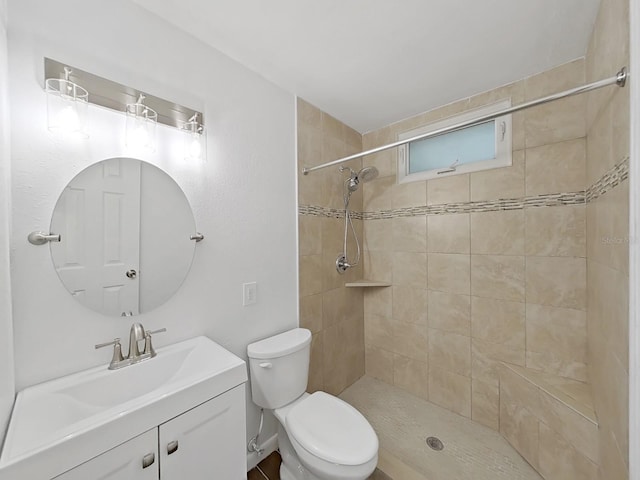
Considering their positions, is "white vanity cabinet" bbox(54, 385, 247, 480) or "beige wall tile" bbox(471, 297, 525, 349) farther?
"beige wall tile" bbox(471, 297, 525, 349)

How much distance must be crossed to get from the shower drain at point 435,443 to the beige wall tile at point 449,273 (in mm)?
987

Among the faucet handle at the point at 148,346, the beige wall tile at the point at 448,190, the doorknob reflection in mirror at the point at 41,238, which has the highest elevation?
the beige wall tile at the point at 448,190

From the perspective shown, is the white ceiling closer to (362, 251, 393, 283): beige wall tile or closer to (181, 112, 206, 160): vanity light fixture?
(181, 112, 206, 160): vanity light fixture

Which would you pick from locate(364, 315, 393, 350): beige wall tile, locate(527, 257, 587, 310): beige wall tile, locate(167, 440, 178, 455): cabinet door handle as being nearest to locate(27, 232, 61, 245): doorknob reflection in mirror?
locate(167, 440, 178, 455): cabinet door handle

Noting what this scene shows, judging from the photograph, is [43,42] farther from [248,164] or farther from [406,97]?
[406,97]

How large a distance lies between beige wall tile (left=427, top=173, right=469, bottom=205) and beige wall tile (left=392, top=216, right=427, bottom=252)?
18cm

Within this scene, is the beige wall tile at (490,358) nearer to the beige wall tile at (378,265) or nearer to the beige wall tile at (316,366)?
the beige wall tile at (378,265)

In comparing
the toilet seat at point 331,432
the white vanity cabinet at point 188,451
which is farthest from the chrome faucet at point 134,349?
the toilet seat at point 331,432

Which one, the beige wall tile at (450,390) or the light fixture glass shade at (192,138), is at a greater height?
the light fixture glass shade at (192,138)

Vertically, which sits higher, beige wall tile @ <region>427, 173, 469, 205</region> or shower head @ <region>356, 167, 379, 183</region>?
shower head @ <region>356, 167, 379, 183</region>

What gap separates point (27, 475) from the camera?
0.60 m

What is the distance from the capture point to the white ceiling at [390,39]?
3.71ft

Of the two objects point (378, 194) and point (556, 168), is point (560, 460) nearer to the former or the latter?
point (556, 168)

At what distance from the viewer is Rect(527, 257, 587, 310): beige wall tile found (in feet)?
4.77
